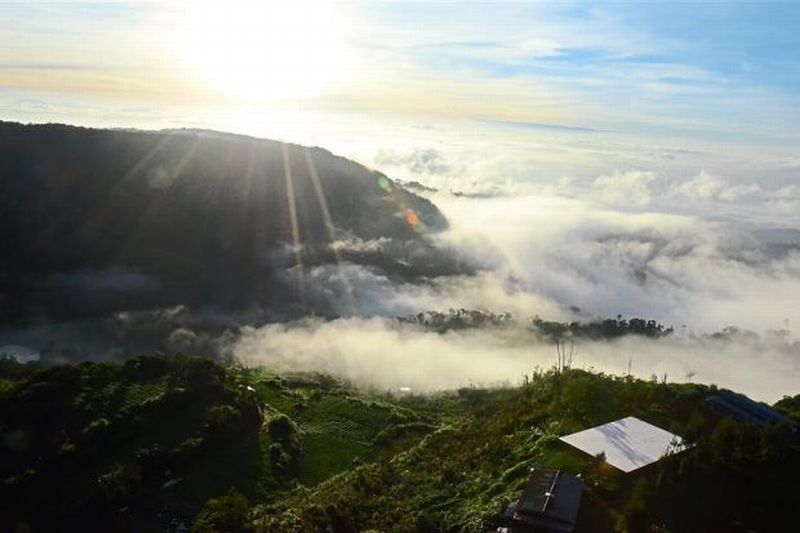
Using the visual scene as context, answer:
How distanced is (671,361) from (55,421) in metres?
136

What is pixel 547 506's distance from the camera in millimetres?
25203

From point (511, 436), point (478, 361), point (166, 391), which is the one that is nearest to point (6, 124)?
point (478, 361)

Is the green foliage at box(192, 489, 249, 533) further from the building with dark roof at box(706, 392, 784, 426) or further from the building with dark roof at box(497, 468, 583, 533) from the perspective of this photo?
the building with dark roof at box(706, 392, 784, 426)

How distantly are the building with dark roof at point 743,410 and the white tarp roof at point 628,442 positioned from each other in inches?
227

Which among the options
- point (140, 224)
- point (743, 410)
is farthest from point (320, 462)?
point (140, 224)

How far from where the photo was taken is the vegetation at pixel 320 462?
89.0ft

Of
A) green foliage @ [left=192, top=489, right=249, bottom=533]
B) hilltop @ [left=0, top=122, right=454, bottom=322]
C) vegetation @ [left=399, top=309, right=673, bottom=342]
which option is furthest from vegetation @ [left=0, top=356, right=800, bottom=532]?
hilltop @ [left=0, top=122, right=454, bottom=322]

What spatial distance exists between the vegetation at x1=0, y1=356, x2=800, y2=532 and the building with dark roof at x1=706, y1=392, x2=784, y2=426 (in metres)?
0.89

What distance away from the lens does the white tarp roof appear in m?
28.8

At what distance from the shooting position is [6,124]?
16812 cm

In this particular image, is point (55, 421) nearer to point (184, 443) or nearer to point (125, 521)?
point (184, 443)

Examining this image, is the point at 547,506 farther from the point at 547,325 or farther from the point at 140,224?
the point at 140,224

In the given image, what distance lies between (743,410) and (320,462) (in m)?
33.5

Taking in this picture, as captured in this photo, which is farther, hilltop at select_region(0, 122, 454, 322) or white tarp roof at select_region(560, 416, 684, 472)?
hilltop at select_region(0, 122, 454, 322)
